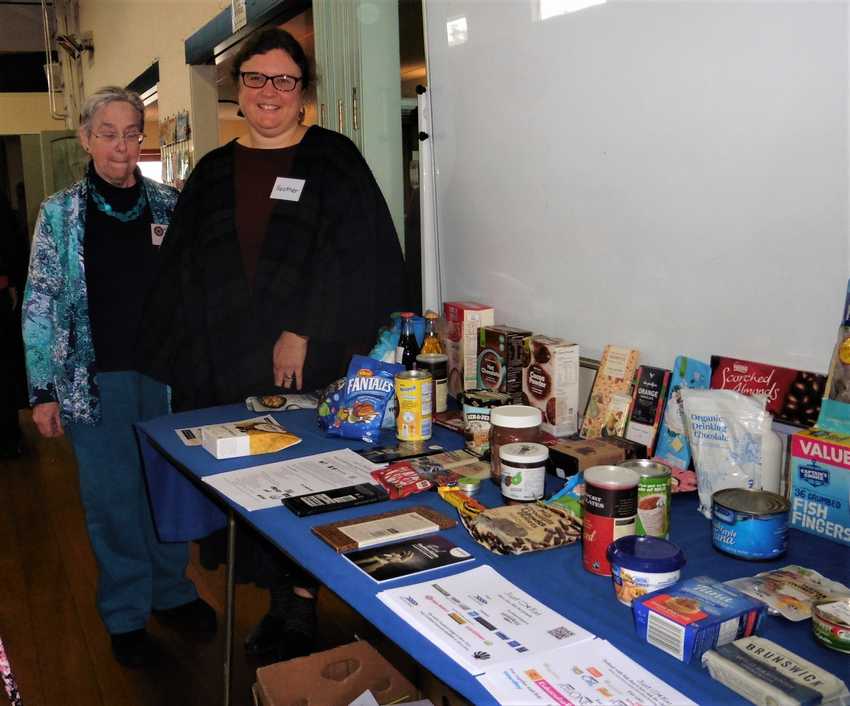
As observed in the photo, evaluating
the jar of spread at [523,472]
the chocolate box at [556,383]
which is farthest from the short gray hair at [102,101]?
the jar of spread at [523,472]

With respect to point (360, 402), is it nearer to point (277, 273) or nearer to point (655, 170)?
point (277, 273)

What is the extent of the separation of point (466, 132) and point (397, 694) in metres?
1.53

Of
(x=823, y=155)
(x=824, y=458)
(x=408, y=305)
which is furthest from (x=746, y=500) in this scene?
(x=408, y=305)

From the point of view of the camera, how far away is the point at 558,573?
1.20 meters

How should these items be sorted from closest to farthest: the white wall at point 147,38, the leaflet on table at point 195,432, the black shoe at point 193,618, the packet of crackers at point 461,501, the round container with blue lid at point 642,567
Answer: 1. the round container with blue lid at point 642,567
2. the packet of crackers at point 461,501
3. the leaflet on table at point 195,432
4. the black shoe at point 193,618
5. the white wall at point 147,38

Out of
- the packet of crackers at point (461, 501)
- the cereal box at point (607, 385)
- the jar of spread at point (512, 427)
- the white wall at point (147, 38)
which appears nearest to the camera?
the packet of crackers at point (461, 501)

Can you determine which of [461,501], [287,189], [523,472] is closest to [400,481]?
[461,501]

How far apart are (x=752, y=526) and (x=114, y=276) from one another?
1.89 m

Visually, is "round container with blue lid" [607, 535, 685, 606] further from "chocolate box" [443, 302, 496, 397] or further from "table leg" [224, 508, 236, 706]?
"chocolate box" [443, 302, 496, 397]

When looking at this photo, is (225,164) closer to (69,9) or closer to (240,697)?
(240,697)

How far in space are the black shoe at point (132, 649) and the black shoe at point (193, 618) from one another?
13 cm

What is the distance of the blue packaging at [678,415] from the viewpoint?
1580mm

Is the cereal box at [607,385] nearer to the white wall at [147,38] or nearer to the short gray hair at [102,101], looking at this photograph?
the short gray hair at [102,101]

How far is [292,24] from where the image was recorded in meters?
3.74
